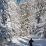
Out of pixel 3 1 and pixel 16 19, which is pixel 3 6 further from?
pixel 16 19

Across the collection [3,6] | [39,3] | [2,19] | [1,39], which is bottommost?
[1,39]

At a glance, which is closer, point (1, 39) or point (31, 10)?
point (1, 39)

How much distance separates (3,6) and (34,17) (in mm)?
24915

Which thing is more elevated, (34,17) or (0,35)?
(34,17)

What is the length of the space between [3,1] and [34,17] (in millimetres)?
24318

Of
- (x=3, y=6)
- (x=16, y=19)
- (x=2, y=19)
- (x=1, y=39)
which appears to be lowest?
(x=1, y=39)

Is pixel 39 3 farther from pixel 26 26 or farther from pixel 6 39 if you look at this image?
pixel 6 39

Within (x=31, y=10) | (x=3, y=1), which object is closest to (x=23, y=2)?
(x=31, y=10)

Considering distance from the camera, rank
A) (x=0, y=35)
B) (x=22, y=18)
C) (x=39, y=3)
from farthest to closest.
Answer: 1. (x=22, y=18)
2. (x=39, y=3)
3. (x=0, y=35)

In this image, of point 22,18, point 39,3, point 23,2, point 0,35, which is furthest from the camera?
point 23,2

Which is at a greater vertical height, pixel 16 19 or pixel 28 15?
pixel 28 15

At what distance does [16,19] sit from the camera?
38.6 m

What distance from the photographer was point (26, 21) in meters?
43.9

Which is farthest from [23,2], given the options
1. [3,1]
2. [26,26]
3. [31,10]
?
[3,1]
